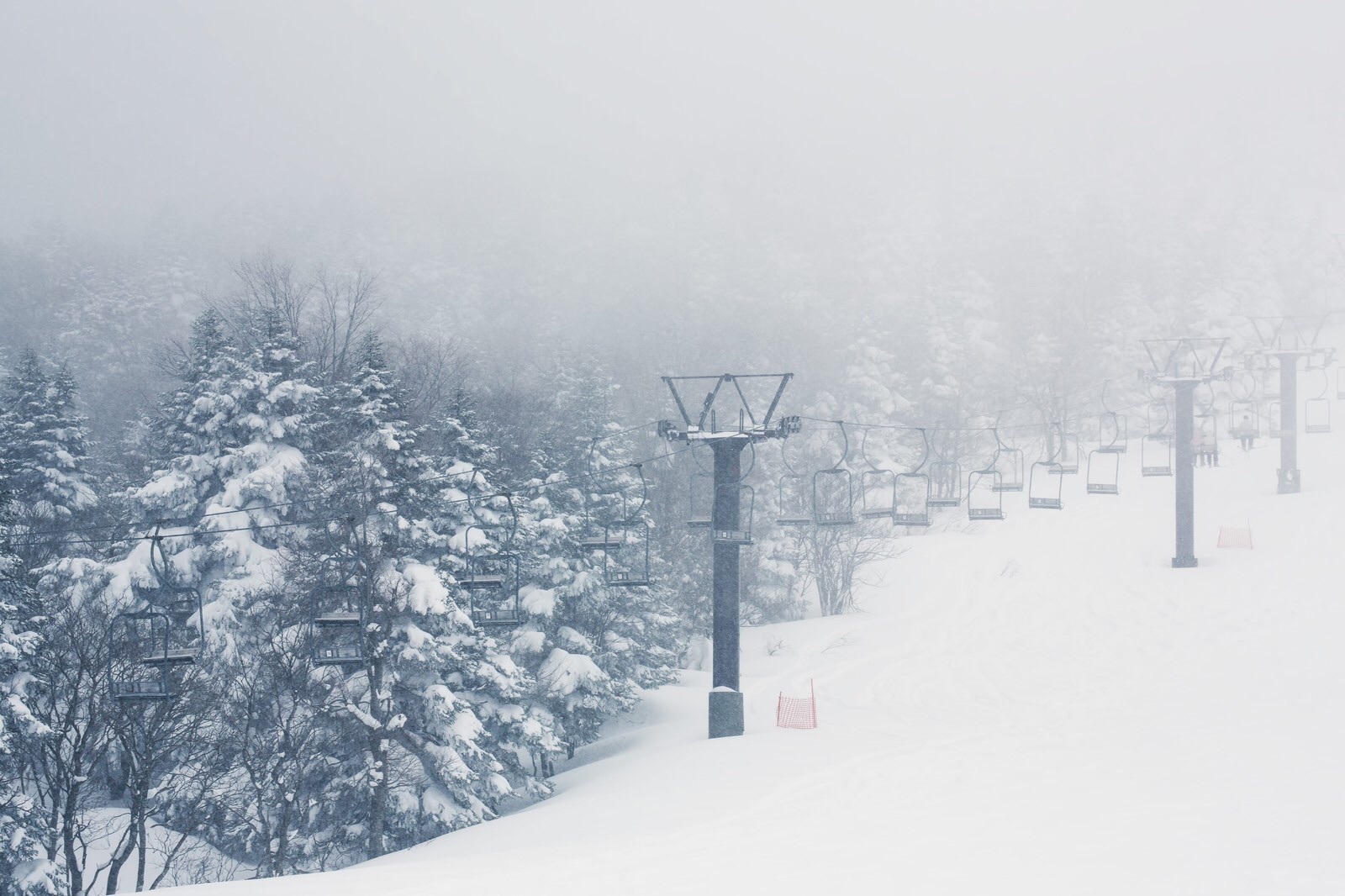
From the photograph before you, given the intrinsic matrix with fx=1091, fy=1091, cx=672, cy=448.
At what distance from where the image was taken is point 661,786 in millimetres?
18859

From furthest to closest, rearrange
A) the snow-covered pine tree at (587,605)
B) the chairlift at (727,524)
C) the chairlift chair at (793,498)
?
the chairlift chair at (793,498) < the snow-covered pine tree at (587,605) < the chairlift at (727,524)

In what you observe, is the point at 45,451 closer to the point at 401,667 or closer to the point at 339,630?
the point at 339,630

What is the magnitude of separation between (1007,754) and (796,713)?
7.20 metres

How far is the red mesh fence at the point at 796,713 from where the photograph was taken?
2439 centimetres

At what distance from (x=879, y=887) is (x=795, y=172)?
109662 millimetres

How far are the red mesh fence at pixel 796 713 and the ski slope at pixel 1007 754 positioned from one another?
0.42m

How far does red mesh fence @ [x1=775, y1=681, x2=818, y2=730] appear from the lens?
24391 mm

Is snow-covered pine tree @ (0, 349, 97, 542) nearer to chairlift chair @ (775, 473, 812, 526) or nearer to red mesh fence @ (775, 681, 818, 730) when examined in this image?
red mesh fence @ (775, 681, 818, 730)

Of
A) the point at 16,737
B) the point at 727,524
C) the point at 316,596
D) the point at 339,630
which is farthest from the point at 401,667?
the point at 727,524

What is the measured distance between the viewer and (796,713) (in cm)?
2608

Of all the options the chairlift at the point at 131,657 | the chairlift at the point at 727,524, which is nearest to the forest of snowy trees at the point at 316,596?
the chairlift at the point at 131,657

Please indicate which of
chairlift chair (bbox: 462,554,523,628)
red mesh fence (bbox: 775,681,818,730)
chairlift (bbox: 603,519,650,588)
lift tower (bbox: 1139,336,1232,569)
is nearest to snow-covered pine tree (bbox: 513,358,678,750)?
chairlift (bbox: 603,519,650,588)

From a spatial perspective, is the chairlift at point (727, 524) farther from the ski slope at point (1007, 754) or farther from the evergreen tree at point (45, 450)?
the evergreen tree at point (45, 450)

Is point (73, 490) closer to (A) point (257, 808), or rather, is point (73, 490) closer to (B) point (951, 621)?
(A) point (257, 808)
